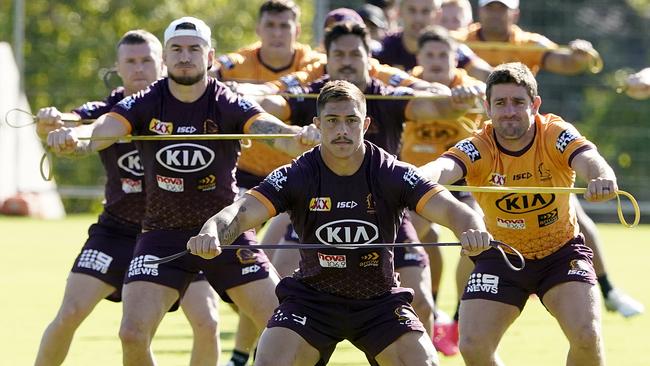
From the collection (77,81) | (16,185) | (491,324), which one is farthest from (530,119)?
(77,81)

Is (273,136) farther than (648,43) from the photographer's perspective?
No

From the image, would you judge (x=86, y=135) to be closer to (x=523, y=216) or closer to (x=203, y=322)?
(x=203, y=322)

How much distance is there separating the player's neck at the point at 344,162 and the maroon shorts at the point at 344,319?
601mm

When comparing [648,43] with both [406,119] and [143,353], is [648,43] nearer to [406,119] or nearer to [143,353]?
[406,119]

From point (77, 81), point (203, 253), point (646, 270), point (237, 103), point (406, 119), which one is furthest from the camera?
point (77, 81)

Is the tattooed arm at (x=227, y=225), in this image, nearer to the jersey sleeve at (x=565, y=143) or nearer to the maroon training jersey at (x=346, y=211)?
the maroon training jersey at (x=346, y=211)

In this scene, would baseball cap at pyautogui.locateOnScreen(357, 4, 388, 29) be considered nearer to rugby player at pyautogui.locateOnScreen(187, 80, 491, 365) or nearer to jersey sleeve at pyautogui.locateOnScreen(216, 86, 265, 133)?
jersey sleeve at pyautogui.locateOnScreen(216, 86, 265, 133)

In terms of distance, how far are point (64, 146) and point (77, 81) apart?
16.0 meters

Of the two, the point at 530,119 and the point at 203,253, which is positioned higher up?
the point at 530,119

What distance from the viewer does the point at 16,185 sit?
21609mm

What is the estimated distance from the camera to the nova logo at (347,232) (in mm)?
6992

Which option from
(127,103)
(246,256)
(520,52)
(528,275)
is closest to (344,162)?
(246,256)

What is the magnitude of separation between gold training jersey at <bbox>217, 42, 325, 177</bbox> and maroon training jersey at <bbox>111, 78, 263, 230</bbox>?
248 cm

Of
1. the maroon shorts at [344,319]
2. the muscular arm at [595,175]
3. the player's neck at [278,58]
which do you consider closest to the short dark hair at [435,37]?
the player's neck at [278,58]
